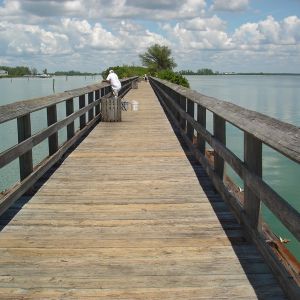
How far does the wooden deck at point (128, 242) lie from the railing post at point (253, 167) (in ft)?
0.81

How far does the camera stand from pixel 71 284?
3.32 metres

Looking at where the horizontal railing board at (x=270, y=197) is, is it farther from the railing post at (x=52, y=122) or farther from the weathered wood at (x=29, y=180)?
the railing post at (x=52, y=122)

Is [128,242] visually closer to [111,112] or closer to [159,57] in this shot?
[111,112]

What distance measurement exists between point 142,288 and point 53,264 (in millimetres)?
794

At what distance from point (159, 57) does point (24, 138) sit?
11835cm

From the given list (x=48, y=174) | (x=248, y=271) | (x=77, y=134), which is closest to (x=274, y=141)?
(x=248, y=271)

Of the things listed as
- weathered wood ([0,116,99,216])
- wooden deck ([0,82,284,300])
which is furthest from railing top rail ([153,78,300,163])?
weathered wood ([0,116,99,216])

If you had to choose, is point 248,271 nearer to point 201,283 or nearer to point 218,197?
point 201,283

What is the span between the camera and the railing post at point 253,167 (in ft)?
12.8

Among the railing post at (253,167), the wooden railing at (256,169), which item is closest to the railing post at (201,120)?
the wooden railing at (256,169)

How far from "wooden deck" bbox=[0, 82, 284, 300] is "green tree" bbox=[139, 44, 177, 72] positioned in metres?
116

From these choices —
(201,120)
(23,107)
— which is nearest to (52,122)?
(23,107)

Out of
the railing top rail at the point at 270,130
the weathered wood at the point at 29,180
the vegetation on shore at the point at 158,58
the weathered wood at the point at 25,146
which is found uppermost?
the vegetation on shore at the point at 158,58

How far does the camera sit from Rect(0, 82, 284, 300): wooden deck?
3.28 m
